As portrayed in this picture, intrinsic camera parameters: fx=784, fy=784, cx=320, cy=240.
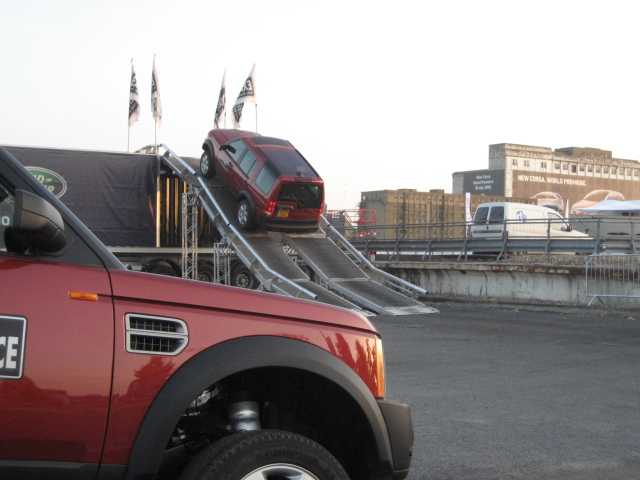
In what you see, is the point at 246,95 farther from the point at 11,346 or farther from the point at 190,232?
the point at 11,346

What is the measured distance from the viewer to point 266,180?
20781 mm

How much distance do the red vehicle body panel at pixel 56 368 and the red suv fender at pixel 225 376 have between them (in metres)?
0.17

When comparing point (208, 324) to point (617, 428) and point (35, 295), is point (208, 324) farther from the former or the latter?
point (617, 428)

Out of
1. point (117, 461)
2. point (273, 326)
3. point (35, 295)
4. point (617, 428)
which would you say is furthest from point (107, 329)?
point (617, 428)

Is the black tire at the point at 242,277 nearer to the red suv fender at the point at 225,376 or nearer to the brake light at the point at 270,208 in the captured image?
the brake light at the point at 270,208

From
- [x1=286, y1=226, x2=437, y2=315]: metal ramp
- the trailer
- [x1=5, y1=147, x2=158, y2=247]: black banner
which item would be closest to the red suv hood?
[x1=286, y1=226, x2=437, y2=315]: metal ramp

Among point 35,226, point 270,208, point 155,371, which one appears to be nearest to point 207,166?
point 270,208

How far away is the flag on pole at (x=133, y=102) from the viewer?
97.1 ft

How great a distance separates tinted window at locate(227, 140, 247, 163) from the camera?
21.8 metres

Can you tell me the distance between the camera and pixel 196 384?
297cm

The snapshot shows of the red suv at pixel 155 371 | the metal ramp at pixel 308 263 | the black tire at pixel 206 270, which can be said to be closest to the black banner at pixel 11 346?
the red suv at pixel 155 371

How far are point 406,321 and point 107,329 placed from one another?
14158mm

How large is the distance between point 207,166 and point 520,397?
16.4 m

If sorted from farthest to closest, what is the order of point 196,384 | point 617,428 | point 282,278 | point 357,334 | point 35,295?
point 282,278 → point 617,428 → point 357,334 → point 196,384 → point 35,295
